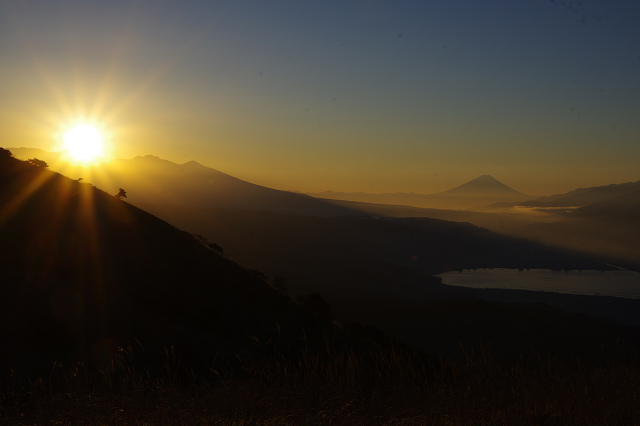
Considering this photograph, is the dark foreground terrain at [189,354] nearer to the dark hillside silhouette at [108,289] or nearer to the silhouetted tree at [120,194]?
the dark hillside silhouette at [108,289]

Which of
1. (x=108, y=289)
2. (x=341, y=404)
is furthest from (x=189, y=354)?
(x=341, y=404)

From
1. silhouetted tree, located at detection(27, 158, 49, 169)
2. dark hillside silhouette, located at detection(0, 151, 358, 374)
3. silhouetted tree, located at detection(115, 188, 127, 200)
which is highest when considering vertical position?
silhouetted tree, located at detection(27, 158, 49, 169)

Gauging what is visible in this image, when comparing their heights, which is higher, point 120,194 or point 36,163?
point 36,163

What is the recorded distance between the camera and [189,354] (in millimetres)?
26359

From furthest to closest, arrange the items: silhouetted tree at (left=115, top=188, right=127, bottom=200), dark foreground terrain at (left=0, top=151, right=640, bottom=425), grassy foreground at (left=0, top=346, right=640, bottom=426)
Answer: silhouetted tree at (left=115, top=188, right=127, bottom=200) → dark foreground terrain at (left=0, top=151, right=640, bottom=425) → grassy foreground at (left=0, top=346, right=640, bottom=426)

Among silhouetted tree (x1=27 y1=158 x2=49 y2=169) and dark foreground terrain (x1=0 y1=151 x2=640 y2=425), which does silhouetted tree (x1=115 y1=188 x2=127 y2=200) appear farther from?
silhouetted tree (x1=27 y1=158 x2=49 y2=169)

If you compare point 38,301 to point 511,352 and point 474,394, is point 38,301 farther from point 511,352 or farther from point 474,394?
point 511,352

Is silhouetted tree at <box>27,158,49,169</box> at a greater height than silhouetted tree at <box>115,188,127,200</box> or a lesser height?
greater

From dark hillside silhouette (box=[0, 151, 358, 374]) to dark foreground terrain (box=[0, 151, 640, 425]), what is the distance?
0.43 ft

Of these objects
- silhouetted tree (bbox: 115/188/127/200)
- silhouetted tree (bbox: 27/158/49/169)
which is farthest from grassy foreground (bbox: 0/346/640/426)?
silhouetted tree (bbox: 27/158/49/169)

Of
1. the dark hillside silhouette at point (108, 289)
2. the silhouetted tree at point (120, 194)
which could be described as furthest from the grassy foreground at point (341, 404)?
the silhouetted tree at point (120, 194)

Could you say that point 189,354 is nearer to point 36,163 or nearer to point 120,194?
point 120,194

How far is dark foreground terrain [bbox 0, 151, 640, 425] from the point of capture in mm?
6109

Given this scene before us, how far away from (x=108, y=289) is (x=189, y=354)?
9.06m
